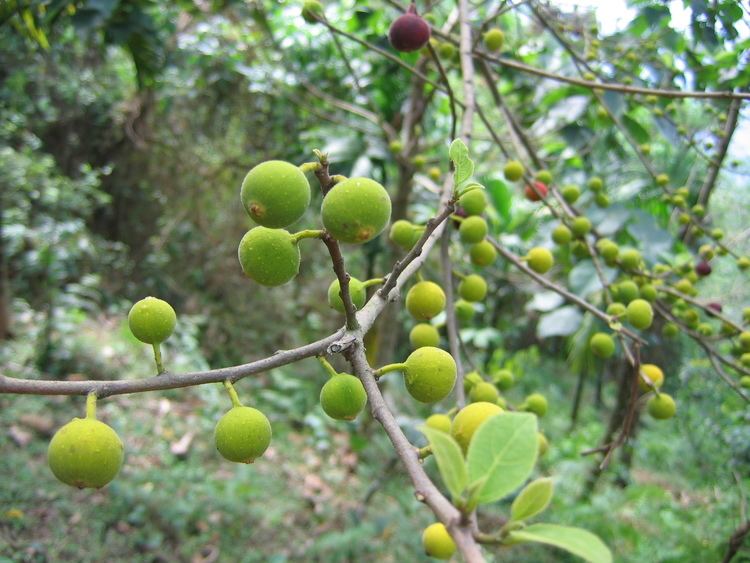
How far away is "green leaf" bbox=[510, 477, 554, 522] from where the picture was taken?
445 mm

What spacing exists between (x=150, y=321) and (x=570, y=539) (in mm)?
548

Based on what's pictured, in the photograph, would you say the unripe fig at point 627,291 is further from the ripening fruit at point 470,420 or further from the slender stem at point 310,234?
the slender stem at point 310,234

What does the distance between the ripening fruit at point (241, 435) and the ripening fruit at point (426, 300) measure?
1.30 feet

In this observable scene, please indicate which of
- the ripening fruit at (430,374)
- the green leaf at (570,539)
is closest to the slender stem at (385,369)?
the ripening fruit at (430,374)

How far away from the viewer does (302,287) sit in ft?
18.4

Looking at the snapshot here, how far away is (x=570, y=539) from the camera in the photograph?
387 millimetres

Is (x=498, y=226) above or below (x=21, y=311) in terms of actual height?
above

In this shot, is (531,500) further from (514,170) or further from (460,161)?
(514,170)

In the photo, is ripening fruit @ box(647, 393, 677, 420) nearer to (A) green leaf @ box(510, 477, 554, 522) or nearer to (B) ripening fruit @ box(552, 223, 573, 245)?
(B) ripening fruit @ box(552, 223, 573, 245)

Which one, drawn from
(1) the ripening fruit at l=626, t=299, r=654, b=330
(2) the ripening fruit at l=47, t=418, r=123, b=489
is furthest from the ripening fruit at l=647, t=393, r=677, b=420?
(2) the ripening fruit at l=47, t=418, r=123, b=489

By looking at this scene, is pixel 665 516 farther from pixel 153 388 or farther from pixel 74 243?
pixel 74 243

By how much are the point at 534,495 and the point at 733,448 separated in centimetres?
172

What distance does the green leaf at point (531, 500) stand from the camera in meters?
0.44

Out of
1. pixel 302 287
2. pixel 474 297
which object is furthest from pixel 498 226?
pixel 302 287
